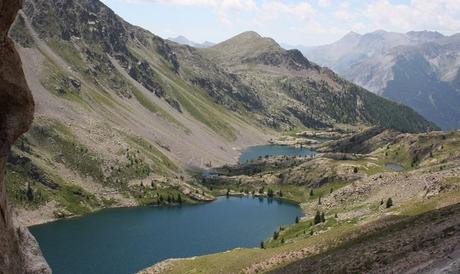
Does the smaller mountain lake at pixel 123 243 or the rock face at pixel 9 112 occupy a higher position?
the rock face at pixel 9 112

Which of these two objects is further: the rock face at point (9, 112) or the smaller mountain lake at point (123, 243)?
the smaller mountain lake at point (123, 243)

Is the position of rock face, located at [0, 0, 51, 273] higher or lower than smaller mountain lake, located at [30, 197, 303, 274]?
higher

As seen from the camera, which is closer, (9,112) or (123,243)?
(9,112)

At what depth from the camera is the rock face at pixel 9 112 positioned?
3800 centimetres

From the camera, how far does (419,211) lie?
87562 millimetres

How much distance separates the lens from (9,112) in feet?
130

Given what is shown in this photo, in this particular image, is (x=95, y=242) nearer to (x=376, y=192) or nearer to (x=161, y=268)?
(x=161, y=268)

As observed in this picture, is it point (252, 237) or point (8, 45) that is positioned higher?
point (8, 45)

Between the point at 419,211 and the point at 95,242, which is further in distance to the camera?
the point at 95,242

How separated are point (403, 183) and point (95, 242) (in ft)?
345

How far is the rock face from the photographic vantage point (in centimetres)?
3800

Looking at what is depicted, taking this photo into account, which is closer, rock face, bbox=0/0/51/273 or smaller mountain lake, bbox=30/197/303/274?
rock face, bbox=0/0/51/273

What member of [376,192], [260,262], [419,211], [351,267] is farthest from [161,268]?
[376,192]

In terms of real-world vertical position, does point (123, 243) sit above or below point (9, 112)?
below
